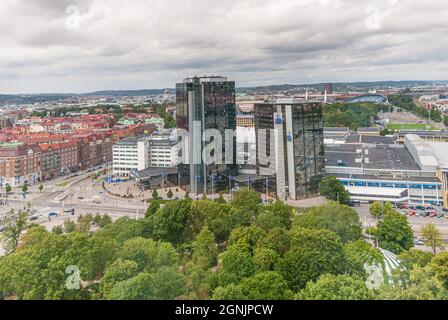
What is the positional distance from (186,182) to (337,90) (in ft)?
63.7

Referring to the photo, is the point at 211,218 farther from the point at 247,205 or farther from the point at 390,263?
the point at 390,263

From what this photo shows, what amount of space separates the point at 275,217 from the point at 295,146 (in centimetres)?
355

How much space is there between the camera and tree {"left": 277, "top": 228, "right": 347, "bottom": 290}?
3.61 metres

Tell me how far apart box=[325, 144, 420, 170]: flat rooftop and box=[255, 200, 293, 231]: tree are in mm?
4290

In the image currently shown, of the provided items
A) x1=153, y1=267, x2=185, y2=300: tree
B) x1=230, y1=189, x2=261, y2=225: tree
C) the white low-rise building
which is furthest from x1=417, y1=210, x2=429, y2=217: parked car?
the white low-rise building

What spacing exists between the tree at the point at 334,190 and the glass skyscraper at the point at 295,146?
1.37ft

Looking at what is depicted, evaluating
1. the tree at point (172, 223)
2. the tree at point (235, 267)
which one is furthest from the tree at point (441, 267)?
the tree at point (172, 223)

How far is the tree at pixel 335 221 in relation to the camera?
16.2ft

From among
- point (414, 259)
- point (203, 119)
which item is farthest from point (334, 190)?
point (414, 259)

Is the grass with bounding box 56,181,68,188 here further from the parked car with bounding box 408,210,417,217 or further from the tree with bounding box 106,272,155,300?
the parked car with bounding box 408,210,417,217

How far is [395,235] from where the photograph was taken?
210 inches

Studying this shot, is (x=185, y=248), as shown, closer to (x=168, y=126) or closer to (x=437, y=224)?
(x=437, y=224)

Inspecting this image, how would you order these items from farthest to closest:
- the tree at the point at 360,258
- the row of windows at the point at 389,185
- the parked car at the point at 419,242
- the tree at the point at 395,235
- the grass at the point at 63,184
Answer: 1. the grass at the point at 63,184
2. the row of windows at the point at 389,185
3. the parked car at the point at 419,242
4. the tree at the point at 395,235
5. the tree at the point at 360,258

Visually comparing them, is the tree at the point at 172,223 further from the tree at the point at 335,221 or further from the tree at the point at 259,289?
the tree at the point at 259,289
